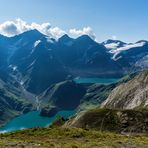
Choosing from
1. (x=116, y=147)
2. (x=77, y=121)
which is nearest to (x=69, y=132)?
(x=116, y=147)

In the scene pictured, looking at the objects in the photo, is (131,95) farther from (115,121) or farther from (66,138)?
(66,138)

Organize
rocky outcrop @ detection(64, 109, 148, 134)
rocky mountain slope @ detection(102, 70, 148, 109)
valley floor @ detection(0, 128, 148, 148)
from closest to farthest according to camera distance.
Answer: valley floor @ detection(0, 128, 148, 148)
rocky outcrop @ detection(64, 109, 148, 134)
rocky mountain slope @ detection(102, 70, 148, 109)

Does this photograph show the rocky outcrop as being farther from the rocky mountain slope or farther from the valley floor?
the rocky mountain slope

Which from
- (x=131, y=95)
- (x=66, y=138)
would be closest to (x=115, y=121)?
(x=66, y=138)

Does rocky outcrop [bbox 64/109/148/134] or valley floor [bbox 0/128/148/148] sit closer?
valley floor [bbox 0/128/148/148]

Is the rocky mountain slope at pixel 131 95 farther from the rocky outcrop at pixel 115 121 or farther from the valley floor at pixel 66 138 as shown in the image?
the valley floor at pixel 66 138

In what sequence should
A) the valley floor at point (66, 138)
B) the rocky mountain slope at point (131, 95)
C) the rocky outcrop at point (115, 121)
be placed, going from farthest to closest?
the rocky mountain slope at point (131, 95)
the rocky outcrop at point (115, 121)
the valley floor at point (66, 138)

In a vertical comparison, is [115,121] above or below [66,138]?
below

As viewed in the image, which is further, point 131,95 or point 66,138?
point 131,95

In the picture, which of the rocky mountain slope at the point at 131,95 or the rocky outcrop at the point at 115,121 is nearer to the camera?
the rocky outcrop at the point at 115,121

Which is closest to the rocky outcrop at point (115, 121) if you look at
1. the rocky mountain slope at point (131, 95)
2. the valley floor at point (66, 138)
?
the valley floor at point (66, 138)

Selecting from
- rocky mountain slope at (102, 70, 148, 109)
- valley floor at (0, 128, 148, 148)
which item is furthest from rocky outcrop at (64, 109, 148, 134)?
rocky mountain slope at (102, 70, 148, 109)

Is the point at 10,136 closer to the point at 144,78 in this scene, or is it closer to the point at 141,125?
the point at 141,125

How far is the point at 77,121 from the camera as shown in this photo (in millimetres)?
97875
